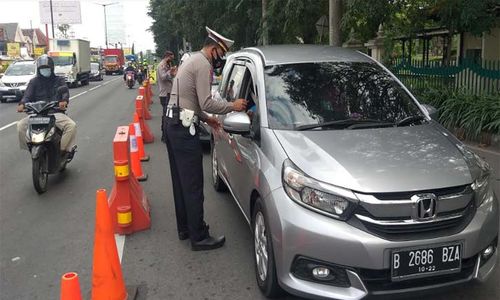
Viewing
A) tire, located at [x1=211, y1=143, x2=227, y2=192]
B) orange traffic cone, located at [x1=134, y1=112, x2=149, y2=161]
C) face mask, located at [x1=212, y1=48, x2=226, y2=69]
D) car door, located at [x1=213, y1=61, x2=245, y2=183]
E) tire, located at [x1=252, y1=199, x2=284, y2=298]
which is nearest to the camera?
tire, located at [x1=252, y1=199, x2=284, y2=298]

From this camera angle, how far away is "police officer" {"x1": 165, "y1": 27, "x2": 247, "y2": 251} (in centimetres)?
436

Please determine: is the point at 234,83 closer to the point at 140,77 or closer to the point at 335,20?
the point at 335,20

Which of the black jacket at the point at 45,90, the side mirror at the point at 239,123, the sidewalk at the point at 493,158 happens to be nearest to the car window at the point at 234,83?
the side mirror at the point at 239,123

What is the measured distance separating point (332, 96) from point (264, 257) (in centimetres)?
151

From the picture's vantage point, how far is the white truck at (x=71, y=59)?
104 feet

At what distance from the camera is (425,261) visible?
3.04 metres

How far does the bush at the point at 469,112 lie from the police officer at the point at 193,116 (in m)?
6.05

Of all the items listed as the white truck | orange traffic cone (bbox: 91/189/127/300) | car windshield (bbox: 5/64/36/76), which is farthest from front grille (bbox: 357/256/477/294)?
the white truck

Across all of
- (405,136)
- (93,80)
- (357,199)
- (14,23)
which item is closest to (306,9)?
(405,136)

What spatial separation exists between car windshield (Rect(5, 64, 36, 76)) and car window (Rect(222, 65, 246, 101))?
20.7 m

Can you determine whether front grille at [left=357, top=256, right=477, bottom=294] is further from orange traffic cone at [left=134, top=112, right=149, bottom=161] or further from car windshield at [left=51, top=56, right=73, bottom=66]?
car windshield at [left=51, top=56, right=73, bottom=66]

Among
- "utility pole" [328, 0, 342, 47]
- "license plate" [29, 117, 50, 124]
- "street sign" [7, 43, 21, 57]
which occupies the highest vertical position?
"street sign" [7, 43, 21, 57]

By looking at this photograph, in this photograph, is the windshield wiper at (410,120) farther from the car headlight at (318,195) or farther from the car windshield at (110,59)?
the car windshield at (110,59)

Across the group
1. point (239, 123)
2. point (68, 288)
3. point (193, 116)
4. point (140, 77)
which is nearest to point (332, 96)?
point (239, 123)
